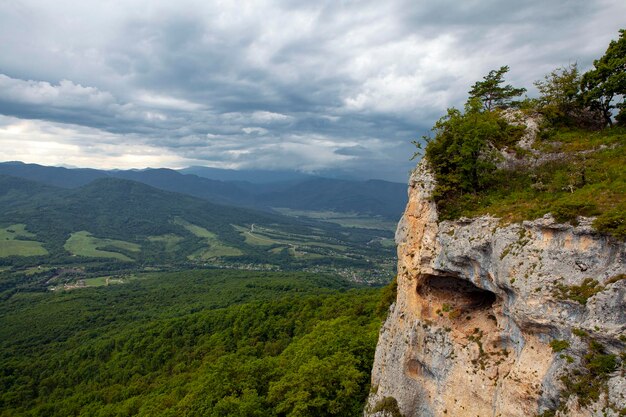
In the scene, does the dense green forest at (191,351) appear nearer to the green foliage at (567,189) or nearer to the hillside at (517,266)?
the hillside at (517,266)

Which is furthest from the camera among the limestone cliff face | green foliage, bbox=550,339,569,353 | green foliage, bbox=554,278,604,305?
green foliage, bbox=550,339,569,353

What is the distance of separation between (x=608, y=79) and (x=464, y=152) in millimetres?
11564

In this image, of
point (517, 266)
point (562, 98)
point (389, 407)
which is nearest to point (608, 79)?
point (562, 98)

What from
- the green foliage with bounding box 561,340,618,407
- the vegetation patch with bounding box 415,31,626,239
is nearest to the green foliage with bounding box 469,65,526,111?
the vegetation patch with bounding box 415,31,626,239

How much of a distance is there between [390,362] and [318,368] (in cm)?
1084

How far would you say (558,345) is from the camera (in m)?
16.3

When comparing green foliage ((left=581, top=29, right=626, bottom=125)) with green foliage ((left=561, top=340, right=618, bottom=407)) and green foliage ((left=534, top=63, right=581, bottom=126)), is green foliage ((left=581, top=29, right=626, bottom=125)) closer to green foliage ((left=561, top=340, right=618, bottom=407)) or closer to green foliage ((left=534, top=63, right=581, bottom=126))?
green foliage ((left=534, top=63, right=581, bottom=126))

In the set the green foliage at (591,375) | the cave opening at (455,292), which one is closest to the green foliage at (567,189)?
the cave opening at (455,292)

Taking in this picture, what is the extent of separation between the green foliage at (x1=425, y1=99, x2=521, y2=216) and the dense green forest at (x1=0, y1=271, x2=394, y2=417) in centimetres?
1777

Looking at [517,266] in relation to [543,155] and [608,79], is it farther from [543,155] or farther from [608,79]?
[608,79]

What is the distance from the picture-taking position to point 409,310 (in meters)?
26.1

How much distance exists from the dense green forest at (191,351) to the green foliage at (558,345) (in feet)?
66.7

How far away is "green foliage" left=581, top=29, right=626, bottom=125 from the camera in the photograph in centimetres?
2461

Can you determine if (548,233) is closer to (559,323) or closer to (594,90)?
(559,323)
